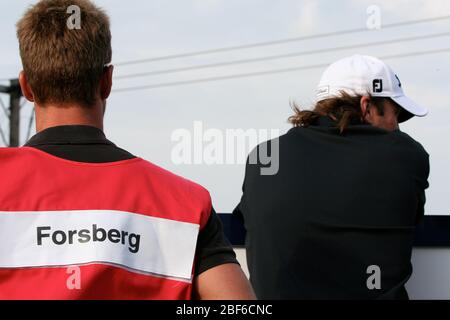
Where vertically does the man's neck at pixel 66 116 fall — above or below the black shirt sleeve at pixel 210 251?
above

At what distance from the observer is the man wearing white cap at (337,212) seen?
284 cm

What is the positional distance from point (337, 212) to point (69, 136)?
48.5 inches

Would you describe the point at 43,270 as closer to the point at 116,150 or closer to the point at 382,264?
the point at 116,150

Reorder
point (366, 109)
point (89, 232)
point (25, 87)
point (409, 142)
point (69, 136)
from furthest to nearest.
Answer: point (366, 109), point (409, 142), point (25, 87), point (69, 136), point (89, 232)


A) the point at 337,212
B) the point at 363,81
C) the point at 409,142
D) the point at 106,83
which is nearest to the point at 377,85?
the point at 363,81

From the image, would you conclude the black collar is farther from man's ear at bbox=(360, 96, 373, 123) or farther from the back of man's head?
man's ear at bbox=(360, 96, 373, 123)

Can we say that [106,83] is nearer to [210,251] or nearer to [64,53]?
[64,53]

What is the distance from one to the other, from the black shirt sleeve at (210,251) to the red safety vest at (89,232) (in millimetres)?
28

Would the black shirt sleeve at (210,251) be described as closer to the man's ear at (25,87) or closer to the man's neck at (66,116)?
the man's neck at (66,116)

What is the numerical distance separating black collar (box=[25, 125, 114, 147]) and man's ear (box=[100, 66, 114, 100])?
0.35 feet

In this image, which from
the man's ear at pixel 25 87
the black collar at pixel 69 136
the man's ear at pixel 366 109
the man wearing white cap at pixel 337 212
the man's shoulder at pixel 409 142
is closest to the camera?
the black collar at pixel 69 136

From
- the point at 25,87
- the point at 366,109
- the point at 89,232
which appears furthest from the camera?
the point at 366,109

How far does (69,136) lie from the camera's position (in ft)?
6.08

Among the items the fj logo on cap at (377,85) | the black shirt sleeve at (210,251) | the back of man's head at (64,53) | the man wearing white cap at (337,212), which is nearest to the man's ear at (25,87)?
the back of man's head at (64,53)
